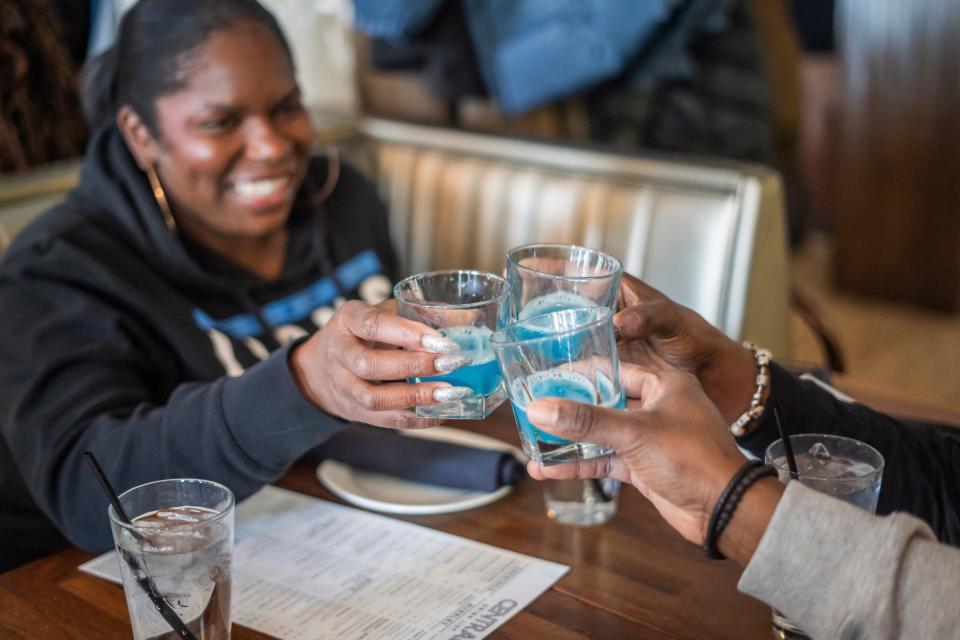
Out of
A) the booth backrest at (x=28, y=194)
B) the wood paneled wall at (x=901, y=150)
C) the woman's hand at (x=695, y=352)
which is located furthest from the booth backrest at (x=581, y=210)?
the wood paneled wall at (x=901, y=150)

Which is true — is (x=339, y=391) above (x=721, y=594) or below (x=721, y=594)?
above

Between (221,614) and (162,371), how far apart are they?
700mm

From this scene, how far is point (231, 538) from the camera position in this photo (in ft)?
3.52

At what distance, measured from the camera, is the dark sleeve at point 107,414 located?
132cm

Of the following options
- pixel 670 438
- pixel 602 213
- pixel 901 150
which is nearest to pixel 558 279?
pixel 670 438

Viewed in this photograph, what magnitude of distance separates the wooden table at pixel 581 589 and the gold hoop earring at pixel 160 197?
2.10 ft

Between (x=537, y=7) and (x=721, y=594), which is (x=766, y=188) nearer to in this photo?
(x=537, y=7)

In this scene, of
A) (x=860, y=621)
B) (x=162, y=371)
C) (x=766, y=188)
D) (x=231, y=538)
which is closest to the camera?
(x=860, y=621)

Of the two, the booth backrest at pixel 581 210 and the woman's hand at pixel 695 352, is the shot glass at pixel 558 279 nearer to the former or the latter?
the woman's hand at pixel 695 352

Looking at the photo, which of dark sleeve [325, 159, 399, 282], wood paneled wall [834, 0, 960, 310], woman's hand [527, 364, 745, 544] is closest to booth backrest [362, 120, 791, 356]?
dark sleeve [325, 159, 399, 282]

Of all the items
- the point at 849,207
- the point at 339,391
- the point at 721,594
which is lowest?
the point at 849,207

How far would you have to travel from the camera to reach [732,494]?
3.13 feet

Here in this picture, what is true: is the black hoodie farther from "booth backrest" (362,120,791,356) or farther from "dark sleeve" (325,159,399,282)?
"booth backrest" (362,120,791,356)

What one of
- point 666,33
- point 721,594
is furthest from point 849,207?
point 721,594
